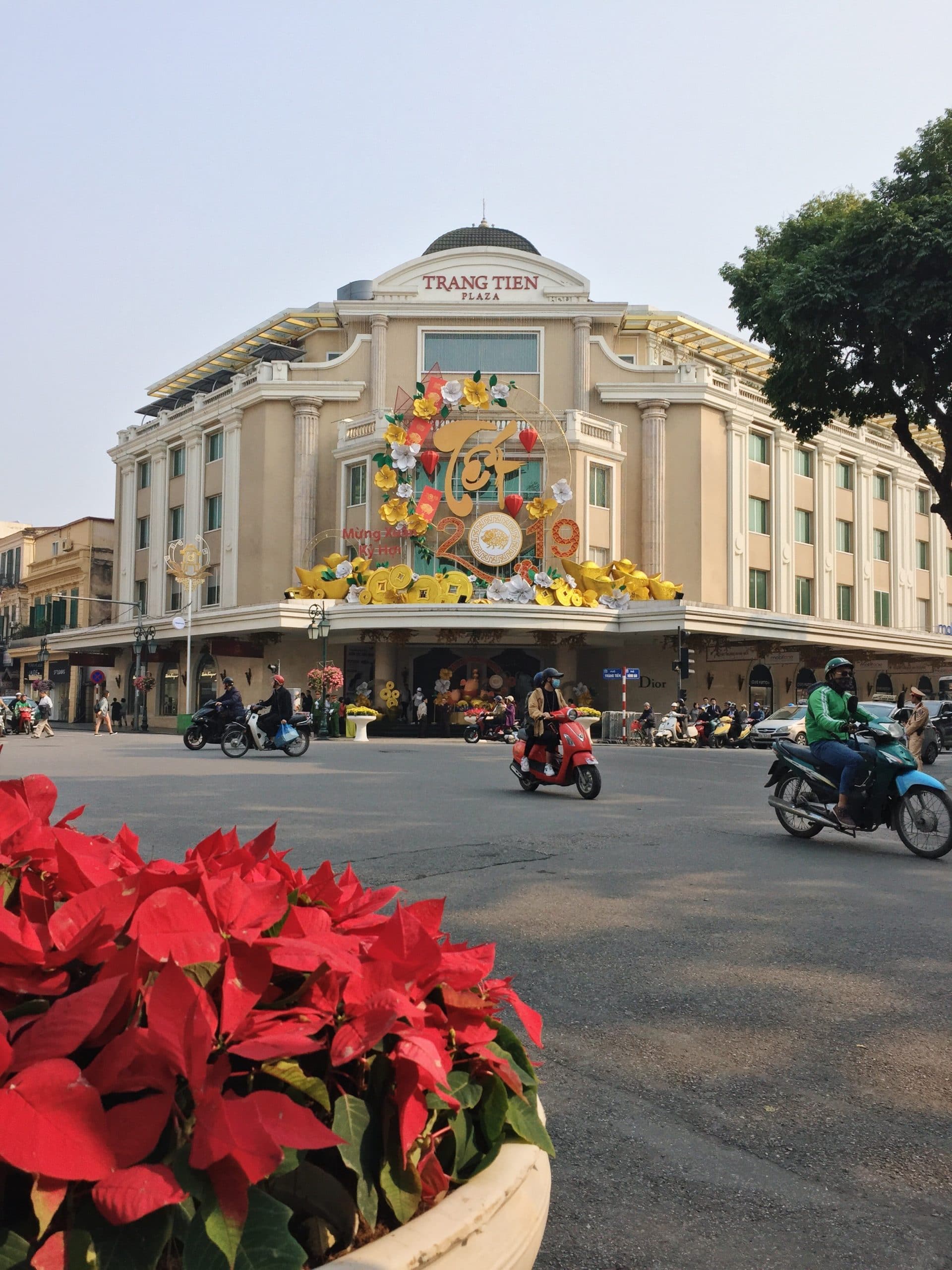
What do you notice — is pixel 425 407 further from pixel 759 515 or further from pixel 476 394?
pixel 759 515

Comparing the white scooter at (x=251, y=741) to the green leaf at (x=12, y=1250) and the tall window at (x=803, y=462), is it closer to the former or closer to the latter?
the green leaf at (x=12, y=1250)

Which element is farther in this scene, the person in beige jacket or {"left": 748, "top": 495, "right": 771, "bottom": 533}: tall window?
{"left": 748, "top": 495, "right": 771, "bottom": 533}: tall window

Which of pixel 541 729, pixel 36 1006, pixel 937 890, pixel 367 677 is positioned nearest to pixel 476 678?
pixel 367 677

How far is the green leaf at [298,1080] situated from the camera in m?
1.28

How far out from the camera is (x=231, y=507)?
42000 millimetres

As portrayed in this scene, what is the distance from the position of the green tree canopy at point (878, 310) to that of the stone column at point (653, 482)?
18.7m

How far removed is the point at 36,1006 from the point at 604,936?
14.3 ft

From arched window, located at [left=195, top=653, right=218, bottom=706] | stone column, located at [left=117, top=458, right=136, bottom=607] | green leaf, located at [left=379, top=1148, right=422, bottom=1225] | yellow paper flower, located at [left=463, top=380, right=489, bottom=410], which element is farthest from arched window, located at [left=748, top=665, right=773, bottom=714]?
green leaf, located at [left=379, top=1148, right=422, bottom=1225]

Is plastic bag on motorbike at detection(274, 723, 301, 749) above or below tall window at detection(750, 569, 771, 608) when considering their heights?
below

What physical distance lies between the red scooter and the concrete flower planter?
11.0 meters

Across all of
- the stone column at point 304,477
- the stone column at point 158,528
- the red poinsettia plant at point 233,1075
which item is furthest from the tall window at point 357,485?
the red poinsettia plant at point 233,1075

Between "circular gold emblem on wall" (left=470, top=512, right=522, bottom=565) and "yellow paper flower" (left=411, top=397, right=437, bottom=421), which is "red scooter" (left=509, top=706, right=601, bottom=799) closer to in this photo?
"circular gold emblem on wall" (left=470, top=512, right=522, bottom=565)

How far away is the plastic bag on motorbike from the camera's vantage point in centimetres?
2006

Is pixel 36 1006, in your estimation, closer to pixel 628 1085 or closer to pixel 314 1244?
pixel 314 1244
